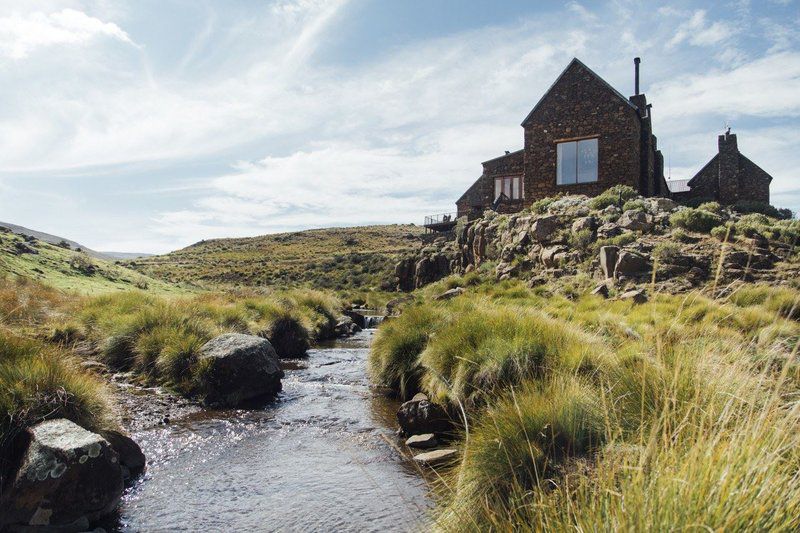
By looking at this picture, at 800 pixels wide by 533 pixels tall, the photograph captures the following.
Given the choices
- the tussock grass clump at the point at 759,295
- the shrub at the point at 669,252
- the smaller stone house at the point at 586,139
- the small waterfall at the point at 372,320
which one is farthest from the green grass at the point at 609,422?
the smaller stone house at the point at 586,139

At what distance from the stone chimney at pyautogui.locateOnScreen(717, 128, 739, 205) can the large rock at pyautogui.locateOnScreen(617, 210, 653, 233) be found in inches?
596

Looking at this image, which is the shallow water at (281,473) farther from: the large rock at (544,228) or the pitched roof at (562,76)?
the pitched roof at (562,76)

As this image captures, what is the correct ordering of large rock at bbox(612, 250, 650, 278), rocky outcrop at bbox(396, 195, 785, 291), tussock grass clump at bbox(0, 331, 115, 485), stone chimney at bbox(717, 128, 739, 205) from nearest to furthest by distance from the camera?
tussock grass clump at bbox(0, 331, 115, 485)
rocky outcrop at bbox(396, 195, 785, 291)
large rock at bbox(612, 250, 650, 278)
stone chimney at bbox(717, 128, 739, 205)

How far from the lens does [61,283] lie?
18.8 meters

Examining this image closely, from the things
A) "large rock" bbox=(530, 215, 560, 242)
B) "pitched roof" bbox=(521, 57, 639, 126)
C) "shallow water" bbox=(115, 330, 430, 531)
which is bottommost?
"shallow water" bbox=(115, 330, 430, 531)

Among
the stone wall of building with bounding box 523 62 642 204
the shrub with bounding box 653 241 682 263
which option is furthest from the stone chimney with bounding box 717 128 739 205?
the shrub with bounding box 653 241 682 263

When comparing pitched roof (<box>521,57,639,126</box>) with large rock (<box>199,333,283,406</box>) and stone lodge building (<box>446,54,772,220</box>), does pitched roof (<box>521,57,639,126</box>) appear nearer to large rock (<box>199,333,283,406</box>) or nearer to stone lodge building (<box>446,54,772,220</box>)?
stone lodge building (<box>446,54,772,220</box>)

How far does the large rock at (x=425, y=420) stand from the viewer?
767 centimetres

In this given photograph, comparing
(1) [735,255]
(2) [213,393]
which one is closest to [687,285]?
(1) [735,255]

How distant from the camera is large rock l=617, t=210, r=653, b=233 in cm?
1959

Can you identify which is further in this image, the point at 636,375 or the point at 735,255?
the point at 735,255

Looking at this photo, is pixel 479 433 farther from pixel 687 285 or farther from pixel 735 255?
pixel 735 255

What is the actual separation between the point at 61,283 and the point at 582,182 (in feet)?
80.0

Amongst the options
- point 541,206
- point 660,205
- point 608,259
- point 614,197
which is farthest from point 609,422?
point 541,206
